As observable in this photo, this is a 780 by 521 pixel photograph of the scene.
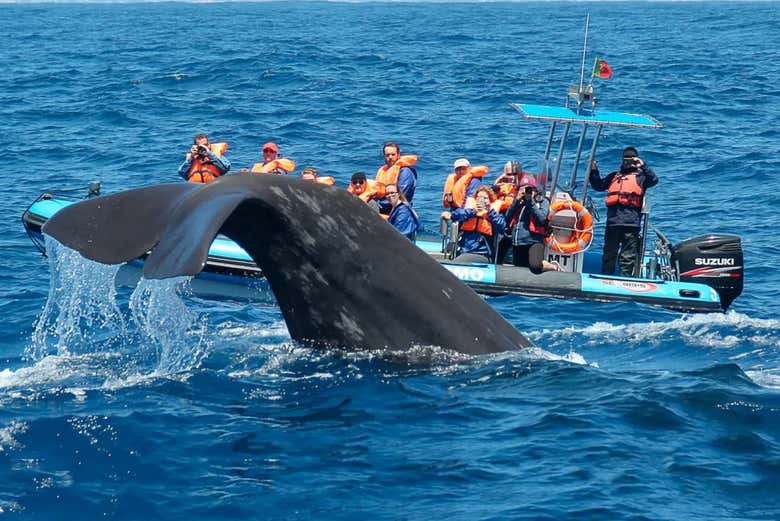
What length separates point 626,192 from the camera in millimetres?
17797

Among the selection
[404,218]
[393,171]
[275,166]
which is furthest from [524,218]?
[275,166]

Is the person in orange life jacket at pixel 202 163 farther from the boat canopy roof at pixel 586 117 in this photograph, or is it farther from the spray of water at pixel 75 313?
the boat canopy roof at pixel 586 117

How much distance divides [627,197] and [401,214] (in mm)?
3338

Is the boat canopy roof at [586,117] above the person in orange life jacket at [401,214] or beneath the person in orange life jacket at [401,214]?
above

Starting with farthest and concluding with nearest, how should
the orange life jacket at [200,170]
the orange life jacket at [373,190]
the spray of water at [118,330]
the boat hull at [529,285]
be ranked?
the orange life jacket at [200,170]
the orange life jacket at [373,190]
the boat hull at [529,285]
the spray of water at [118,330]

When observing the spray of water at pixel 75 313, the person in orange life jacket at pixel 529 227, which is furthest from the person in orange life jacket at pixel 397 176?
the spray of water at pixel 75 313

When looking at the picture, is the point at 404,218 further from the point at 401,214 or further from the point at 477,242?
the point at 477,242

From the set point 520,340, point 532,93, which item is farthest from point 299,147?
point 520,340

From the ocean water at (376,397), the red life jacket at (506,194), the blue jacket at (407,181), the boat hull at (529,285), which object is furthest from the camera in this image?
the blue jacket at (407,181)

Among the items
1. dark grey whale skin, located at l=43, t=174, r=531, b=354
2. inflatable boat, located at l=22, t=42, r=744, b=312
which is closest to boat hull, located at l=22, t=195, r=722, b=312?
inflatable boat, located at l=22, t=42, r=744, b=312

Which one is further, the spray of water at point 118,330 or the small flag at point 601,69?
the small flag at point 601,69

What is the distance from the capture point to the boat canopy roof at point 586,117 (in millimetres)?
17828

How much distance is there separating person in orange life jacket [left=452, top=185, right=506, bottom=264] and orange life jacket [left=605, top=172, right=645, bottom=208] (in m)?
1.66

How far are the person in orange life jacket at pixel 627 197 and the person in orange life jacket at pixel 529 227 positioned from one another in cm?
91
